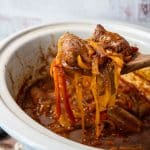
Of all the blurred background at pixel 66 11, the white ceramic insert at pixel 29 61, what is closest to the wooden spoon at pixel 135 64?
the white ceramic insert at pixel 29 61

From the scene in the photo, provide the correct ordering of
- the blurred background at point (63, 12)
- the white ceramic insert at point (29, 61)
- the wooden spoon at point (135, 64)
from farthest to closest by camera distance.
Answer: the blurred background at point (63, 12) < the wooden spoon at point (135, 64) < the white ceramic insert at point (29, 61)

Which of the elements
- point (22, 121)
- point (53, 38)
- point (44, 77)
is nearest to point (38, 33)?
point (53, 38)

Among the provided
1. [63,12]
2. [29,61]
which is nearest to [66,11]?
[63,12]

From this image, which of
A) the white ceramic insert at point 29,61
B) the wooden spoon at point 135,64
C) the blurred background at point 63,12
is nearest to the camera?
the white ceramic insert at point 29,61

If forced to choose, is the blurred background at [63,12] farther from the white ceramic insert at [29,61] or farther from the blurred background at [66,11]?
the white ceramic insert at [29,61]

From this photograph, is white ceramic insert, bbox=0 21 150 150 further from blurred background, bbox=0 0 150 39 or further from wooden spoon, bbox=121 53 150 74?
wooden spoon, bbox=121 53 150 74

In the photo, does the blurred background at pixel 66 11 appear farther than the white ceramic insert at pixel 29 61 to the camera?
Yes

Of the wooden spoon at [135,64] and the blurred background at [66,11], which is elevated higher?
the blurred background at [66,11]

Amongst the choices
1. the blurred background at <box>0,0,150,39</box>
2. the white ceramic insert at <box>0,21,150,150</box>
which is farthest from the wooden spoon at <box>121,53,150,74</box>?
the blurred background at <box>0,0,150,39</box>
